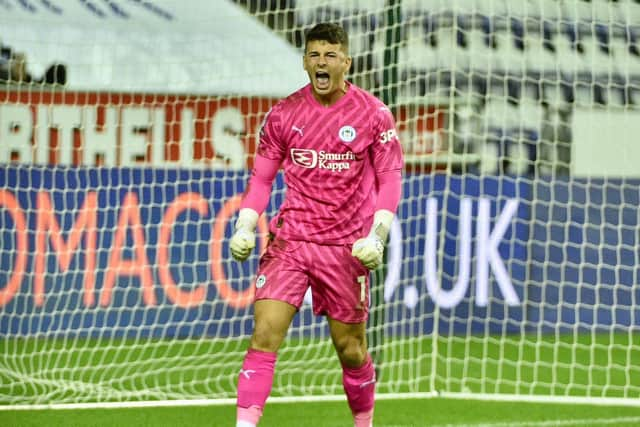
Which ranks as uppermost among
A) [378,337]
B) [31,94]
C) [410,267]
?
[31,94]

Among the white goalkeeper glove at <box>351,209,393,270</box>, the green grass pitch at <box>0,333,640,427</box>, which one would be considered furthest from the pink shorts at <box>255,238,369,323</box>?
the green grass pitch at <box>0,333,640,427</box>

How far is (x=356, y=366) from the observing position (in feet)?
17.2

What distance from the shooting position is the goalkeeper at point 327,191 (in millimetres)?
5035

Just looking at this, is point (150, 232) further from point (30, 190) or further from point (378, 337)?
point (378, 337)

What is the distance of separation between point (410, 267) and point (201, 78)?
202 centimetres

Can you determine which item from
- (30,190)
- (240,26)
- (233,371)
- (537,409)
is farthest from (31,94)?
(537,409)

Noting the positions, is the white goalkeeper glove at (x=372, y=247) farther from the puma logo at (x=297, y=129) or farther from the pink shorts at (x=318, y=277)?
the puma logo at (x=297, y=129)

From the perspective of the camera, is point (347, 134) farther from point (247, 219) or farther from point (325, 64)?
point (247, 219)

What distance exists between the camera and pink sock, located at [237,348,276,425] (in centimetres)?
482

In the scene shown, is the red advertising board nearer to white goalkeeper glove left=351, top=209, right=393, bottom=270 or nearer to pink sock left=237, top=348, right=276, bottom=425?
white goalkeeper glove left=351, top=209, right=393, bottom=270

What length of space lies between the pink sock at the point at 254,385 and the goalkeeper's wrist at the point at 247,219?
18.1 inches

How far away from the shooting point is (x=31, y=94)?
9680 mm

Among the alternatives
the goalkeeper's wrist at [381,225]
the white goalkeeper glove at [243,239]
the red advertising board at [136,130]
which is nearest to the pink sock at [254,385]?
the white goalkeeper glove at [243,239]

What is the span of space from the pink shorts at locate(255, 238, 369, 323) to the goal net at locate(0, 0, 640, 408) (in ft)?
9.45
